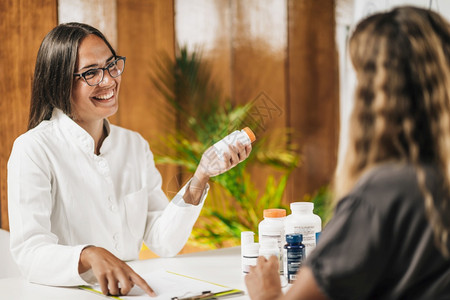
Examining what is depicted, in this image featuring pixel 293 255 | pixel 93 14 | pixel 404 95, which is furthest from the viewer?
pixel 93 14

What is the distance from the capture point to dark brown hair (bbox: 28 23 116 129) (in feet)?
6.35

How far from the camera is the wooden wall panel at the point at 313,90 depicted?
3775 mm

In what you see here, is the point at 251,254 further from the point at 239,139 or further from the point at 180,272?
the point at 239,139

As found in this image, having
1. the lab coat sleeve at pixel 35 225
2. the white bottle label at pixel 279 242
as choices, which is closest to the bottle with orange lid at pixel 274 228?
the white bottle label at pixel 279 242

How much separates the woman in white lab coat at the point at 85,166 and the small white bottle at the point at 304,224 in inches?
9.9

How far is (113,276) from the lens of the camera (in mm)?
1486

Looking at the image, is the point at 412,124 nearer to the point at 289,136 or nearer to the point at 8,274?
the point at 8,274

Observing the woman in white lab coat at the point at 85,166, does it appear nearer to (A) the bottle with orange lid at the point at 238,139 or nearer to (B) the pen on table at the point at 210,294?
(A) the bottle with orange lid at the point at 238,139

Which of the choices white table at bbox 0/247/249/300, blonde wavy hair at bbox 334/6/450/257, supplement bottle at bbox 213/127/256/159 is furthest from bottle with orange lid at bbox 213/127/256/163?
blonde wavy hair at bbox 334/6/450/257

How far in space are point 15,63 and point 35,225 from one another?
119 cm

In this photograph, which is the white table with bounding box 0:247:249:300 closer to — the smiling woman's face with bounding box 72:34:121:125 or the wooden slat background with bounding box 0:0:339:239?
the smiling woman's face with bounding box 72:34:121:125

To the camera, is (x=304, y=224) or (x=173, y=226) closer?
(x=304, y=224)

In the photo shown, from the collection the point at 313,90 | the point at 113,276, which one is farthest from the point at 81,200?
the point at 313,90

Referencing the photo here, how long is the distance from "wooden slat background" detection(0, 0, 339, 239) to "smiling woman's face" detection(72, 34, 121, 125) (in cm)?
85
